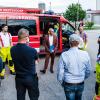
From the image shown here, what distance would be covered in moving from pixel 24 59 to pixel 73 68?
0.85 meters

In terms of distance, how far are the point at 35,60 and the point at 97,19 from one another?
101211 millimetres

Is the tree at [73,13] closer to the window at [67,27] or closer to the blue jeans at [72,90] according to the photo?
the window at [67,27]

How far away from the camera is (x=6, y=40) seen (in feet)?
36.4

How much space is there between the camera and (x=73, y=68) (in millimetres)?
5785

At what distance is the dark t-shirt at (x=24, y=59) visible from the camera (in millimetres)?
6008

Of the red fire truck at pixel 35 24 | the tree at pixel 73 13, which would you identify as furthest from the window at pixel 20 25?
the tree at pixel 73 13

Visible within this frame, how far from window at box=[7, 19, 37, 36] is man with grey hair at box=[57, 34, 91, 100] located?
8564 mm

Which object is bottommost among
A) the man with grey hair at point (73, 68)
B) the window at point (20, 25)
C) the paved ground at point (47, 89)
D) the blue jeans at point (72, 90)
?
the paved ground at point (47, 89)

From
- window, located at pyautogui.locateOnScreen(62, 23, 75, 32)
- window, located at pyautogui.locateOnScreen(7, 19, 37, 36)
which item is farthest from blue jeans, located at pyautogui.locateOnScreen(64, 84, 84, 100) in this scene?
window, located at pyautogui.locateOnScreen(62, 23, 75, 32)

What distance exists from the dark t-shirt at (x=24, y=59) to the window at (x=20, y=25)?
26.9 feet

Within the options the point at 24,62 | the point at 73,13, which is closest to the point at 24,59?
the point at 24,62

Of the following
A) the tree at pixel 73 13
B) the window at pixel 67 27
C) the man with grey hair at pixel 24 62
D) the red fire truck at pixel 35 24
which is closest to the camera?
the man with grey hair at pixel 24 62

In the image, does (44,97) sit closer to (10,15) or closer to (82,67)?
(82,67)

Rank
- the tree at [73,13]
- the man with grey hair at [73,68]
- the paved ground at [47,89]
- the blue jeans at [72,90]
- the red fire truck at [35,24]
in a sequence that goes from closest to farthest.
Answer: the man with grey hair at [73,68] < the blue jeans at [72,90] < the paved ground at [47,89] < the red fire truck at [35,24] < the tree at [73,13]
